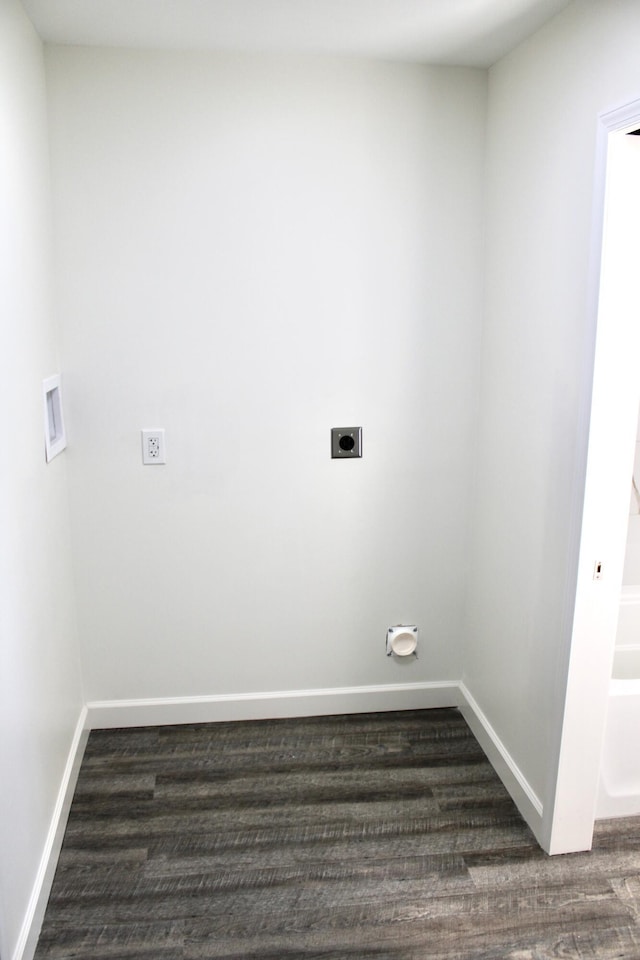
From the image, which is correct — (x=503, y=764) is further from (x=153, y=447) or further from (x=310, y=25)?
(x=310, y=25)

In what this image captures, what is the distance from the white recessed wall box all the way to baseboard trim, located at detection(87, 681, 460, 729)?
1020mm

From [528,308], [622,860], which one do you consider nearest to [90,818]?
[622,860]

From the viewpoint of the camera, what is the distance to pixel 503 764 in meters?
2.46

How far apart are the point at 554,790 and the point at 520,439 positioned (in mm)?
1033

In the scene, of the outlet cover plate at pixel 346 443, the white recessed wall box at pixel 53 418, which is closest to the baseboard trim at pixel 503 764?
the outlet cover plate at pixel 346 443

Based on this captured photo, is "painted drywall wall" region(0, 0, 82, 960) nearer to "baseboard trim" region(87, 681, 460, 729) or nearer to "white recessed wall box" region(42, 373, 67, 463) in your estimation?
"white recessed wall box" region(42, 373, 67, 463)

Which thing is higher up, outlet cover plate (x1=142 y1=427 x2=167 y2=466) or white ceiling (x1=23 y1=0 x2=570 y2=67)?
white ceiling (x1=23 y1=0 x2=570 y2=67)

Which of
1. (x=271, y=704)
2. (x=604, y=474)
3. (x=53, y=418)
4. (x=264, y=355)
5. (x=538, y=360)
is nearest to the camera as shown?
(x=604, y=474)

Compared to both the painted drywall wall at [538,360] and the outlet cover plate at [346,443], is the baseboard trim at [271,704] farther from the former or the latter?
the outlet cover plate at [346,443]

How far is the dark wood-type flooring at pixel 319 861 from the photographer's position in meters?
1.87

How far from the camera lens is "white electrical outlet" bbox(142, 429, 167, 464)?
2580mm

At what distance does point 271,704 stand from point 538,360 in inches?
63.3

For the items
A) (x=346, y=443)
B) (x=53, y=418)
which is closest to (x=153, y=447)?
(x=53, y=418)

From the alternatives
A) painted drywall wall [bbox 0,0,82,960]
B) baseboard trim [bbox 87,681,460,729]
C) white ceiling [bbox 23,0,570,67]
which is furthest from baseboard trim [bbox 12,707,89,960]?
white ceiling [bbox 23,0,570,67]
